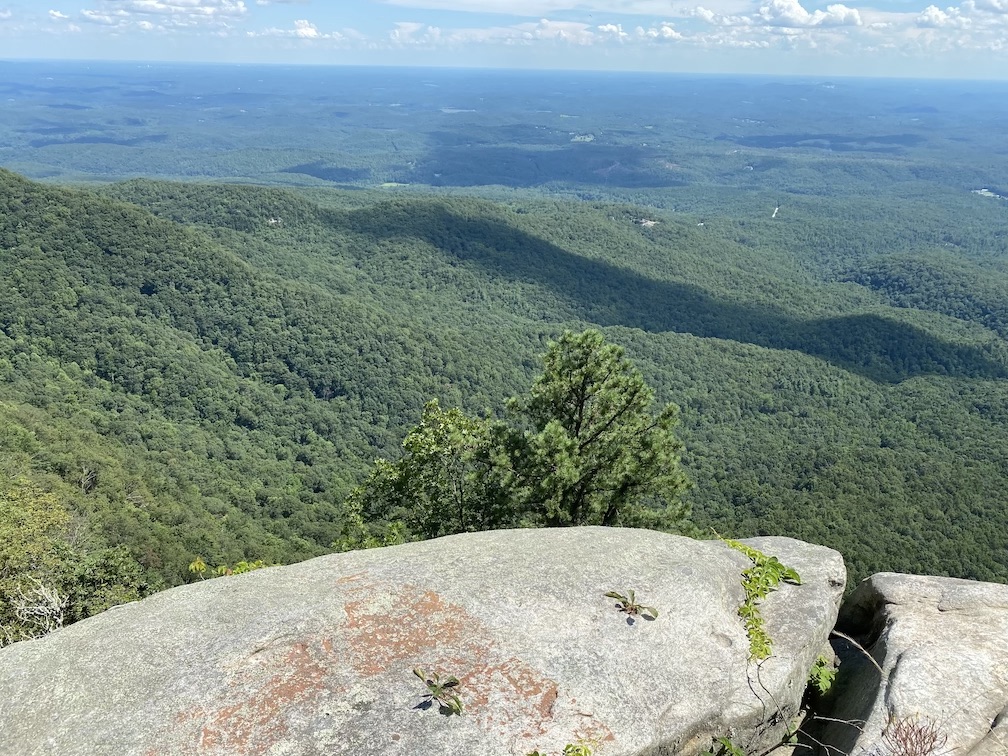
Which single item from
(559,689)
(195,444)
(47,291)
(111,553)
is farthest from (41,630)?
(47,291)

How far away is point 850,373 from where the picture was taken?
478ft

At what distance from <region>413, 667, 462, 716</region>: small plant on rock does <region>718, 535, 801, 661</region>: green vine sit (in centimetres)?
489

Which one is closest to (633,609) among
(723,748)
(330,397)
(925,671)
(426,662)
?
(723,748)

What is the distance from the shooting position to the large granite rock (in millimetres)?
8445

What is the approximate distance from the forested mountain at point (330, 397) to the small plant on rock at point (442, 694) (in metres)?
34.0

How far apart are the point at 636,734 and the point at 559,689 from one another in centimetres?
117

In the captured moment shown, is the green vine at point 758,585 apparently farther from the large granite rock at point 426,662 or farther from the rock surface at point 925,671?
the rock surface at point 925,671

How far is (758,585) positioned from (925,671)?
110 inches

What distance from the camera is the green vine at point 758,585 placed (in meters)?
10.6

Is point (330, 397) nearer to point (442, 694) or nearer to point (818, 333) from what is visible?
point (442, 694)

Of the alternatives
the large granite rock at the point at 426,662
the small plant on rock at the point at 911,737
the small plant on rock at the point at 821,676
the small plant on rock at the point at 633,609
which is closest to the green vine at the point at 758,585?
the large granite rock at the point at 426,662

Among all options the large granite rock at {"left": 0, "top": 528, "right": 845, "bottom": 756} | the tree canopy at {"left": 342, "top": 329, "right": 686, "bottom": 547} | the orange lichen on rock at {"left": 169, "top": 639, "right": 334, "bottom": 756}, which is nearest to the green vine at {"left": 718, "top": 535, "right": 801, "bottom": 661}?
the large granite rock at {"left": 0, "top": 528, "right": 845, "bottom": 756}

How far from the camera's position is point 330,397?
395ft

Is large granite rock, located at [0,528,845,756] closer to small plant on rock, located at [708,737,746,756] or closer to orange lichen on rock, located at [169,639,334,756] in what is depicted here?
orange lichen on rock, located at [169,639,334,756]
